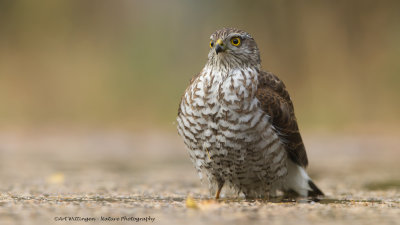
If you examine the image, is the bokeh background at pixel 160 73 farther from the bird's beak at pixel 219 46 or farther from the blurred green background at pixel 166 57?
the bird's beak at pixel 219 46

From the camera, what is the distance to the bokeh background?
1042 cm

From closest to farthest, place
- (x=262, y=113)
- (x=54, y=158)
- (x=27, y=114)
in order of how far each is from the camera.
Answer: (x=262, y=113) → (x=54, y=158) → (x=27, y=114)

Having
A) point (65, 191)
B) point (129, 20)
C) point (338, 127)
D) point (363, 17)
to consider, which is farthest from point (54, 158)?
point (363, 17)

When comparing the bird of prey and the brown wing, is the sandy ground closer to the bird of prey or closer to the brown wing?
the bird of prey

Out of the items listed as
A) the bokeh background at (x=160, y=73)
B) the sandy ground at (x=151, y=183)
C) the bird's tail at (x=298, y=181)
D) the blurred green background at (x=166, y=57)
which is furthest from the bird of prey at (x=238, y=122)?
the blurred green background at (x=166, y=57)

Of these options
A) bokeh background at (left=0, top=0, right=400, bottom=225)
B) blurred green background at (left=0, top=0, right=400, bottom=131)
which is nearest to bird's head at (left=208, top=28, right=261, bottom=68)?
bokeh background at (left=0, top=0, right=400, bottom=225)

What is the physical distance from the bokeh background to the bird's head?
317 centimetres

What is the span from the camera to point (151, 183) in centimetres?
579

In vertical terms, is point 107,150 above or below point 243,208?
above

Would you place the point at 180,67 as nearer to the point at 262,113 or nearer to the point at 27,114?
the point at 27,114

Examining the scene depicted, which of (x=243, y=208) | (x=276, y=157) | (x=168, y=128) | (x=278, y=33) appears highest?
(x=278, y=33)

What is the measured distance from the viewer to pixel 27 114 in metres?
13.0

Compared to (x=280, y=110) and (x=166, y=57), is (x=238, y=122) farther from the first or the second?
(x=166, y=57)

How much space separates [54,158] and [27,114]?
4822mm
